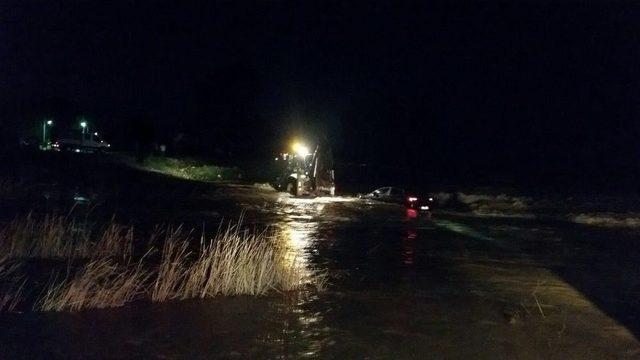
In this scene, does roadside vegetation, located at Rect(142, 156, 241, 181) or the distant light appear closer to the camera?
the distant light

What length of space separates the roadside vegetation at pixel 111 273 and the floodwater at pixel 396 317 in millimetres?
342

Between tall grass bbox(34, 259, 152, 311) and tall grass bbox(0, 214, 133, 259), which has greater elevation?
tall grass bbox(0, 214, 133, 259)

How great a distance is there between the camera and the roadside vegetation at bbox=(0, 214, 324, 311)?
10.4 m

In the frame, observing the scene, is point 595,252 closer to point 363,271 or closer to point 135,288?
point 363,271

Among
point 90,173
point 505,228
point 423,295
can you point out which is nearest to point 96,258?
point 423,295

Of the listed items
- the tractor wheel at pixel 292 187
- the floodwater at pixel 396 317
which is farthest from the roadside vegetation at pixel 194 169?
the floodwater at pixel 396 317

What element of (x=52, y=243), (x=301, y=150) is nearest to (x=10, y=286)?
(x=52, y=243)

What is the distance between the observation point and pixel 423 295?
12633mm

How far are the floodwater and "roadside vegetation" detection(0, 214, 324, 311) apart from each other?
1.12ft

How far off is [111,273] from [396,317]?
4.47m

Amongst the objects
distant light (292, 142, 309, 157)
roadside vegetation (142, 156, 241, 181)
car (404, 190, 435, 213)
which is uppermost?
distant light (292, 142, 309, 157)

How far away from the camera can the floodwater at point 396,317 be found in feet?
28.8

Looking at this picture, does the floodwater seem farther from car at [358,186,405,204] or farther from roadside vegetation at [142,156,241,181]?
roadside vegetation at [142,156,241,181]

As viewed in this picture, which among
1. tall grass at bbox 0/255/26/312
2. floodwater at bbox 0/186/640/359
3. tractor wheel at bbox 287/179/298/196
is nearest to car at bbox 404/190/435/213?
tractor wheel at bbox 287/179/298/196
